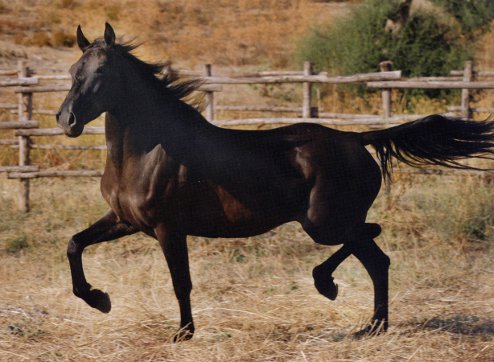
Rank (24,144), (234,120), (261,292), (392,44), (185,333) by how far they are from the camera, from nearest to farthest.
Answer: (185,333)
(261,292)
(234,120)
(24,144)
(392,44)

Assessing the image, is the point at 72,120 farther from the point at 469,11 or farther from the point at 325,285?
the point at 469,11

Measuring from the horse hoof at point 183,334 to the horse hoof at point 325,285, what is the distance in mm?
867

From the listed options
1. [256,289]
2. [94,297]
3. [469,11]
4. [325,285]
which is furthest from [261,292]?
[469,11]

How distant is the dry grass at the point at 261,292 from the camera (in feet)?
15.5

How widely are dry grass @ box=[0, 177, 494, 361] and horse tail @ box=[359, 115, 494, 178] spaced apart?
1030mm

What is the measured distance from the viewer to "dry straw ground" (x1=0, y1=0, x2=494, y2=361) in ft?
15.5

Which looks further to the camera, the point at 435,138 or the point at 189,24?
the point at 189,24

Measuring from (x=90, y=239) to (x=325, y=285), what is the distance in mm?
1506

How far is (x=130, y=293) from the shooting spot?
19.4ft

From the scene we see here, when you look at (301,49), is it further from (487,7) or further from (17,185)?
(17,185)

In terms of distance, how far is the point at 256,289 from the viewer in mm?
6309

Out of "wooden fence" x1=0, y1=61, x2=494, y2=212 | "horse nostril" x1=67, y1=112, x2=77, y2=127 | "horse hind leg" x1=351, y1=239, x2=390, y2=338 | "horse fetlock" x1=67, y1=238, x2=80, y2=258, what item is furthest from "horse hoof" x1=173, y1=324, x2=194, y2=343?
"wooden fence" x1=0, y1=61, x2=494, y2=212

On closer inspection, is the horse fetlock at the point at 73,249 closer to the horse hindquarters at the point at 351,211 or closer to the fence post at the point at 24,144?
the horse hindquarters at the point at 351,211

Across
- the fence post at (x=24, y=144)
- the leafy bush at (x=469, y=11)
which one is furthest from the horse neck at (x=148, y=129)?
the leafy bush at (x=469, y=11)
